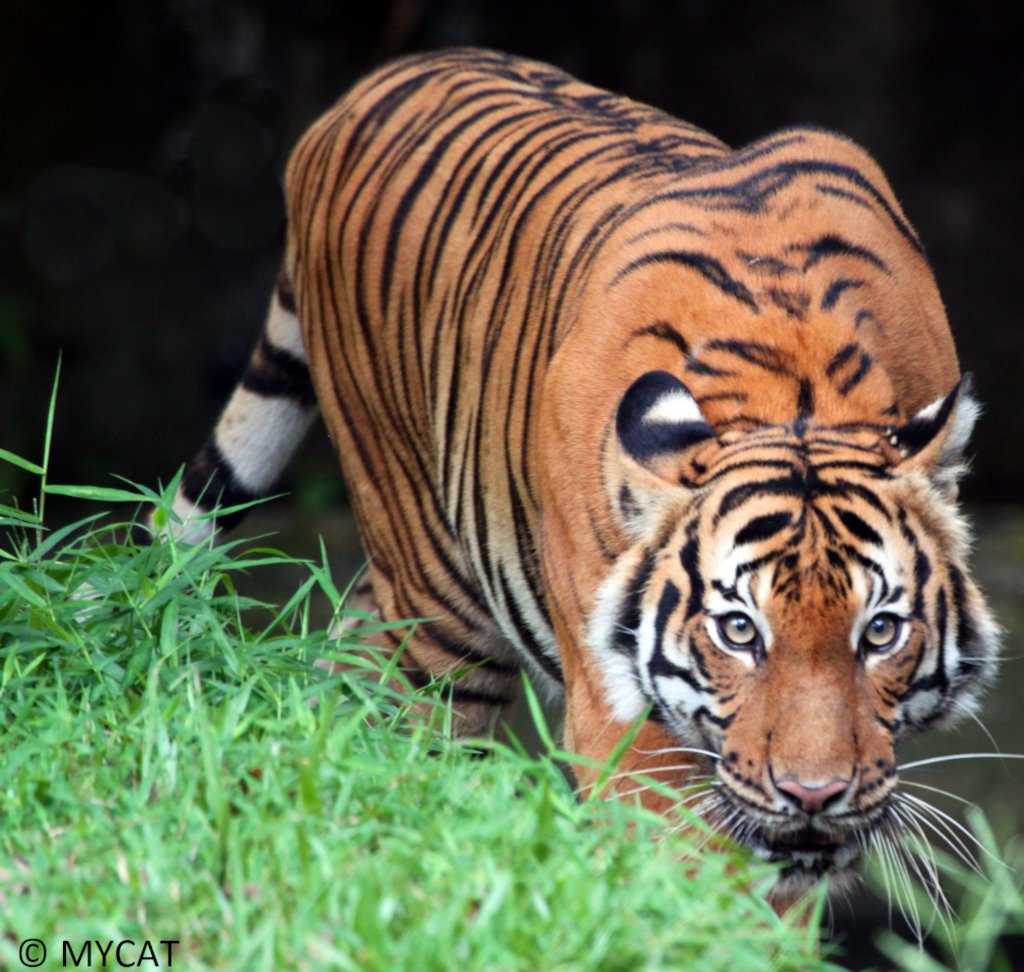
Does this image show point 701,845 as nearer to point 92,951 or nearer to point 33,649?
point 92,951

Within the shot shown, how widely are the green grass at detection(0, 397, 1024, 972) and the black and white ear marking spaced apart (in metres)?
0.53

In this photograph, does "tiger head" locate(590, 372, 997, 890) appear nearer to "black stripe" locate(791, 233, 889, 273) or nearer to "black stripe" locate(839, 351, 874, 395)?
"black stripe" locate(839, 351, 874, 395)

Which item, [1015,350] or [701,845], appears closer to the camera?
[701,845]

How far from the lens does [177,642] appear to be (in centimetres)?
266

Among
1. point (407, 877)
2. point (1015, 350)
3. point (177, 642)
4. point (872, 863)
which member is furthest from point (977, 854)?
point (407, 877)

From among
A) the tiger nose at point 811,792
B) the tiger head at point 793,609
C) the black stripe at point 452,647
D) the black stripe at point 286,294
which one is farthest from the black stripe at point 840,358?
the black stripe at point 286,294

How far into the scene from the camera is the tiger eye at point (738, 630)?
7.50 ft

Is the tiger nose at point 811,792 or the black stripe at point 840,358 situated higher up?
the black stripe at point 840,358

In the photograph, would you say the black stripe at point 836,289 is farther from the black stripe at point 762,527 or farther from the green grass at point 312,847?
the green grass at point 312,847

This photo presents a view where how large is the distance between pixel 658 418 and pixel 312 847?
88cm

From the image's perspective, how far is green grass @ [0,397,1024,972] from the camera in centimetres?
175

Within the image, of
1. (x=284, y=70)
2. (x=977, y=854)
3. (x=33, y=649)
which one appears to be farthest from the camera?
(x=284, y=70)

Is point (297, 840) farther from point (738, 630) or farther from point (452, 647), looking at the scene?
point (452, 647)

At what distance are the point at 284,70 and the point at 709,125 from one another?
1854 mm
